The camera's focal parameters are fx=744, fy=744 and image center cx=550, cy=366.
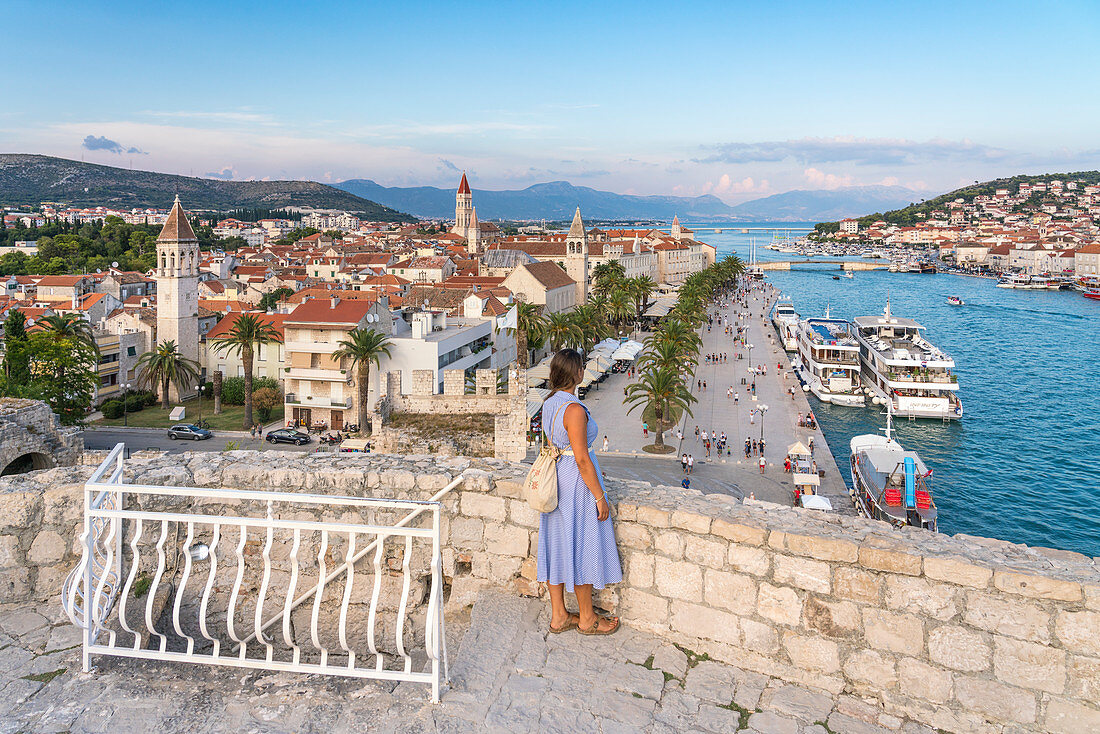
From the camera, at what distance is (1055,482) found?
30.2m

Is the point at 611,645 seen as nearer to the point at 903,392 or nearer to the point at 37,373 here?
the point at 37,373

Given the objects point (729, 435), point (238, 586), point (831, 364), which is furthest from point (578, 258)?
point (238, 586)

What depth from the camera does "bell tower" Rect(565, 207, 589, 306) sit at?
283 feet

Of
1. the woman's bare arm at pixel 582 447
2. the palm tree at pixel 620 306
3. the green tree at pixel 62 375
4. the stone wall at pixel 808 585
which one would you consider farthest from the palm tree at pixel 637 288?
the woman's bare arm at pixel 582 447

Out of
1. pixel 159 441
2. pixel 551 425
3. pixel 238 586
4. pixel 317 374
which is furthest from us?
pixel 317 374

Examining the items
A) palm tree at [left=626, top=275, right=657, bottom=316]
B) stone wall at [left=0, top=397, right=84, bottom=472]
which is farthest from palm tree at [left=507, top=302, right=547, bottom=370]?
stone wall at [left=0, top=397, right=84, bottom=472]

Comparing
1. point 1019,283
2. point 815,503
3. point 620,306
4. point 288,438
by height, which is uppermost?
point 1019,283

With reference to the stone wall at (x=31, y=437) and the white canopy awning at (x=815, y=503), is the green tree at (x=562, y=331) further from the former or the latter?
the stone wall at (x=31, y=437)

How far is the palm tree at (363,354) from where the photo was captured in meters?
34.5

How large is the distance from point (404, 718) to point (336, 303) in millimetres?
37171

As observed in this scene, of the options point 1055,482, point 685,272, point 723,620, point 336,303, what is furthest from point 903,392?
point 685,272

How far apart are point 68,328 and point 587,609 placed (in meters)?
44.6

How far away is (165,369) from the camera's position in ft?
138

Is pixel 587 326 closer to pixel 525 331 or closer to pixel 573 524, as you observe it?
pixel 525 331
